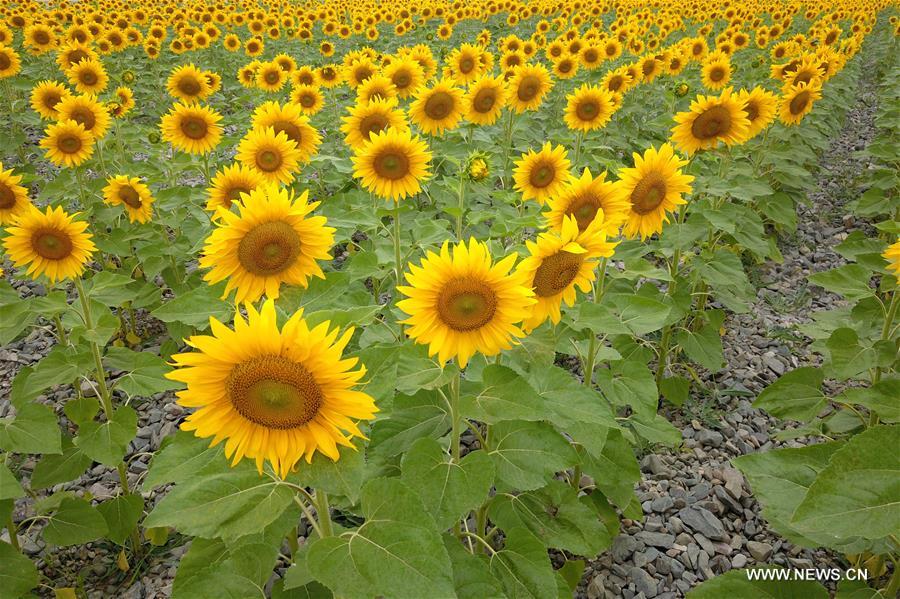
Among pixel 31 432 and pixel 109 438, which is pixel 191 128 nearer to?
pixel 109 438

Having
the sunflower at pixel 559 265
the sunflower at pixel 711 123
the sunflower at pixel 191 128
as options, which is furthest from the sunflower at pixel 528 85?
the sunflower at pixel 559 265

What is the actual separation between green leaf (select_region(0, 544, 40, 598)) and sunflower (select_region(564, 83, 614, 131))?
537 cm

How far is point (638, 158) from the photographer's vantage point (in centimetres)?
331

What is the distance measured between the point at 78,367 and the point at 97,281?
55cm

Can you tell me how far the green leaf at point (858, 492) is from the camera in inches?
61.2

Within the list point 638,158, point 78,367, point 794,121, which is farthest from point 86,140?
point 794,121

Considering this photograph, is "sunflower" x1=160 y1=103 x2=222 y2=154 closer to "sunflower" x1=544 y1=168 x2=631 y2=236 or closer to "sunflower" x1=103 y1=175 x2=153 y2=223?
"sunflower" x1=103 y1=175 x2=153 y2=223

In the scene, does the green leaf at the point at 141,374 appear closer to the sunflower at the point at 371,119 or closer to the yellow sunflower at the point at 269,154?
the yellow sunflower at the point at 269,154

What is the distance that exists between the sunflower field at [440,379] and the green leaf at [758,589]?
1 cm

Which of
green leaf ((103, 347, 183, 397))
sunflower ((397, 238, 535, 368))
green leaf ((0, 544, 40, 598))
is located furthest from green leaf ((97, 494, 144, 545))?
sunflower ((397, 238, 535, 368))

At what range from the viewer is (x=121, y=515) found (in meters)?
3.28

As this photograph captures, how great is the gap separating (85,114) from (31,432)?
388 centimetres

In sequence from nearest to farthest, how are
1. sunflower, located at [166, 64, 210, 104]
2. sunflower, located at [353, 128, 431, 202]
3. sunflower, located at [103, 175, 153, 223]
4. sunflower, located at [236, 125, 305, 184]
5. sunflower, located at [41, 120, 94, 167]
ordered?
sunflower, located at [353, 128, 431, 202] < sunflower, located at [236, 125, 305, 184] < sunflower, located at [103, 175, 153, 223] < sunflower, located at [41, 120, 94, 167] < sunflower, located at [166, 64, 210, 104]

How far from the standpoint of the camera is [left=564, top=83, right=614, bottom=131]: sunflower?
578cm
